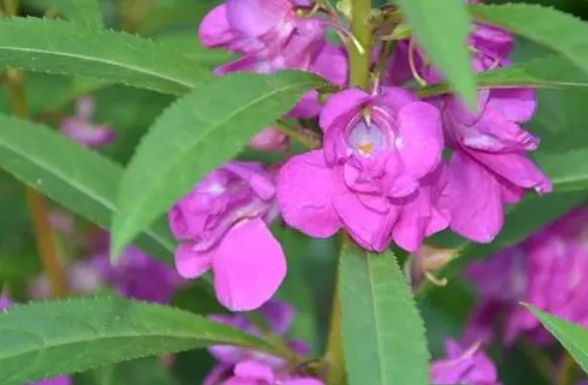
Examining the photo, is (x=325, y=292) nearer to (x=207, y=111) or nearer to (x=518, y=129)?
(x=518, y=129)

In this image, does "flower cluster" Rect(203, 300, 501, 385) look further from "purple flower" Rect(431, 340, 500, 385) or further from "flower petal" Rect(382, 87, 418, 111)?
"flower petal" Rect(382, 87, 418, 111)

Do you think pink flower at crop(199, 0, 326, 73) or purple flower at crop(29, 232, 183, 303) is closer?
pink flower at crop(199, 0, 326, 73)

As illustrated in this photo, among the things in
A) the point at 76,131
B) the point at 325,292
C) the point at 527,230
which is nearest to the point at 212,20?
the point at 527,230

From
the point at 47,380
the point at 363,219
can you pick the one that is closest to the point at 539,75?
the point at 363,219

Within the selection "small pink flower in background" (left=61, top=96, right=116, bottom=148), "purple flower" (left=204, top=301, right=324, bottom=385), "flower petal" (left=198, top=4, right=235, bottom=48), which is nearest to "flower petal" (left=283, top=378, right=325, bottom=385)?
"purple flower" (left=204, top=301, right=324, bottom=385)

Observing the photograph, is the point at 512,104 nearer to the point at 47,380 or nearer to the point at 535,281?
the point at 47,380

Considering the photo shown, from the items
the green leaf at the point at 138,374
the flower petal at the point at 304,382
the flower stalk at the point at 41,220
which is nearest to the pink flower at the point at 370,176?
the flower petal at the point at 304,382
